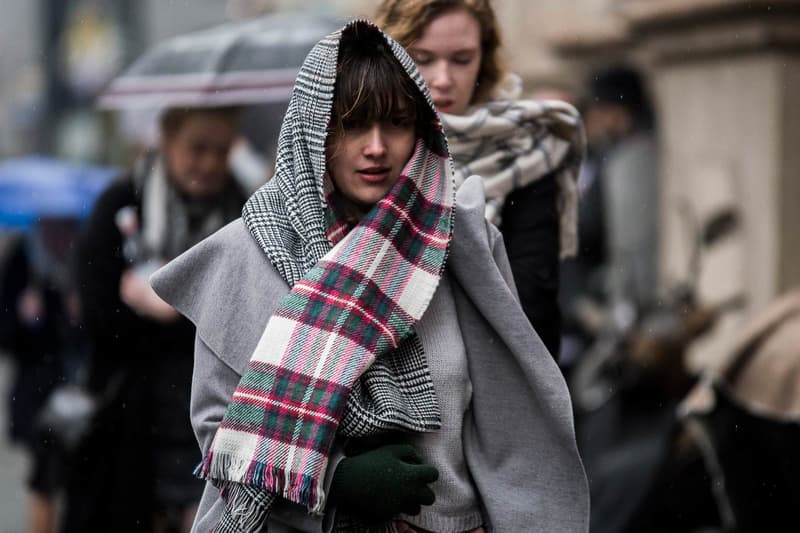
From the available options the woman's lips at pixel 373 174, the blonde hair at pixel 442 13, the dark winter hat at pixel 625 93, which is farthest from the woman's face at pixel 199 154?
the dark winter hat at pixel 625 93

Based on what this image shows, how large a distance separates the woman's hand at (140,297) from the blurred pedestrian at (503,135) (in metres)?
1.73

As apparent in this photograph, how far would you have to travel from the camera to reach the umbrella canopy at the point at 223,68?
15.9 feet

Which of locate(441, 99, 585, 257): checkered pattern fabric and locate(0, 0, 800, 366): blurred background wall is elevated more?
locate(441, 99, 585, 257): checkered pattern fabric

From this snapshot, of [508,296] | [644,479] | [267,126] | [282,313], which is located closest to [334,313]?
[282,313]

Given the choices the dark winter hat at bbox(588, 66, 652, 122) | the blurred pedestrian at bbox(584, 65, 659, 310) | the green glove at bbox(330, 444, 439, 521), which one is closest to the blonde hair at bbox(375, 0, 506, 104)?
the green glove at bbox(330, 444, 439, 521)

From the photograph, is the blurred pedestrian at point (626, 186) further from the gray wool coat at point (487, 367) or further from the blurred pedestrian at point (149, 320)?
the gray wool coat at point (487, 367)

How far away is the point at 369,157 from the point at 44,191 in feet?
17.7

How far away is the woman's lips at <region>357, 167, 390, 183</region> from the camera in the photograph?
2648 millimetres

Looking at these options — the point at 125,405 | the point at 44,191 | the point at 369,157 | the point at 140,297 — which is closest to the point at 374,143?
the point at 369,157

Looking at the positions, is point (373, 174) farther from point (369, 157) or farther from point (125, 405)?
point (125, 405)

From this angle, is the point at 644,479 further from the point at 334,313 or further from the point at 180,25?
the point at 180,25

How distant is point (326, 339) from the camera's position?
2.54 meters

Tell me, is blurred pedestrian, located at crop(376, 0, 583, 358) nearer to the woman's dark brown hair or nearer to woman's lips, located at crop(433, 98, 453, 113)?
woman's lips, located at crop(433, 98, 453, 113)

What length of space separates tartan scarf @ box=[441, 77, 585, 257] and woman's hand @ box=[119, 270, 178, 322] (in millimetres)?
1731
